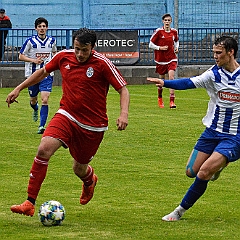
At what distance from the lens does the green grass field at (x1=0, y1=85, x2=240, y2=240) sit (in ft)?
25.1

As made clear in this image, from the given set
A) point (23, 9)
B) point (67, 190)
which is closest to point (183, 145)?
point (67, 190)

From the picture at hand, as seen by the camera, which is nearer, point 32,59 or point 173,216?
point 173,216

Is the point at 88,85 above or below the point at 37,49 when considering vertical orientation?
above

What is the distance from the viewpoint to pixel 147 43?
27.2 m

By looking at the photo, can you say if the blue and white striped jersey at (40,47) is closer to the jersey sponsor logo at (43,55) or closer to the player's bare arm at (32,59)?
the jersey sponsor logo at (43,55)

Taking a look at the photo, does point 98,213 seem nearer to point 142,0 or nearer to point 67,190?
point 67,190

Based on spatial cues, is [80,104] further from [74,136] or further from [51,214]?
[51,214]

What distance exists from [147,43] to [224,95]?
19.2 m

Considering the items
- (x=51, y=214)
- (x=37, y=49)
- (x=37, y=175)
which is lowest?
(x=51, y=214)

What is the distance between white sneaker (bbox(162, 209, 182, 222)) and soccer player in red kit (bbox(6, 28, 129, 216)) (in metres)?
0.99

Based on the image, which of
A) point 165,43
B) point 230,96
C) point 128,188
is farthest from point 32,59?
point 230,96

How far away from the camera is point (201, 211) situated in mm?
8586

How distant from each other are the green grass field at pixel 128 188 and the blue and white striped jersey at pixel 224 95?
92 centimetres

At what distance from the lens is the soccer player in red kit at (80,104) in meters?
7.86
